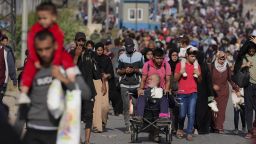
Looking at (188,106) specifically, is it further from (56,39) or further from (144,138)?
(56,39)

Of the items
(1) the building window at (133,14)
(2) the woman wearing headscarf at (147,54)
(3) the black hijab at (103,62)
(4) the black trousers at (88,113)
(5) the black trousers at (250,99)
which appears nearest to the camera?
(4) the black trousers at (88,113)

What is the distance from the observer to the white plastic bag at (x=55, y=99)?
833 centimetres

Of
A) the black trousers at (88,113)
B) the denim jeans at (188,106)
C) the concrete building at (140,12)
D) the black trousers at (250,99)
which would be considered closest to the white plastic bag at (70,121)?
the black trousers at (88,113)

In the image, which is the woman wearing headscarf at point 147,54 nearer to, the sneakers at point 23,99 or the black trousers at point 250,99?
the black trousers at point 250,99

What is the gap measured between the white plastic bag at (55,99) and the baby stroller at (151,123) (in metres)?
7.65

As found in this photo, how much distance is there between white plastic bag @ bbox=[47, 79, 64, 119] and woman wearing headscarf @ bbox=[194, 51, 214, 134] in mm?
9794

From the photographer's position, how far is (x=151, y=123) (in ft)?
53.0

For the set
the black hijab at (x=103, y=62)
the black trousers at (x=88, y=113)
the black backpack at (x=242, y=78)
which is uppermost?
the black hijab at (x=103, y=62)

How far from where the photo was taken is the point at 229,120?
21.8m

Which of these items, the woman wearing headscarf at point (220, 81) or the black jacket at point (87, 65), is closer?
the black jacket at point (87, 65)

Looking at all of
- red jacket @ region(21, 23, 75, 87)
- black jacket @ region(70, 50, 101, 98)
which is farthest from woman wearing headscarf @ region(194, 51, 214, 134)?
red jacket @ region(21, 23, 75, 87)

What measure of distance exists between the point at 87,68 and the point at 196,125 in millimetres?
3684

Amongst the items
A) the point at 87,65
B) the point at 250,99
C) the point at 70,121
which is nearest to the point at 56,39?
the point at 70,121

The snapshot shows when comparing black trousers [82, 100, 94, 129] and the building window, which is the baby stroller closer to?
black trousers [82, 100, 94, 129]
